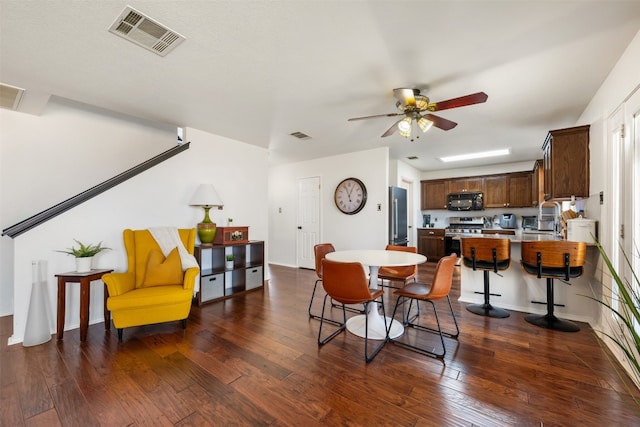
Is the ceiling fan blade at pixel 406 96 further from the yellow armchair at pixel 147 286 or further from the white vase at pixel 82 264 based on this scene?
the white vase at pixel 82 264

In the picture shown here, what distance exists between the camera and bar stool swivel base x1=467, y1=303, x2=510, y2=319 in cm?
313

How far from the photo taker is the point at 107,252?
3.12m

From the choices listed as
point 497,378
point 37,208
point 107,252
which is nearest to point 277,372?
point 497,378

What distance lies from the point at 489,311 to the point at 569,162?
6.37 feet

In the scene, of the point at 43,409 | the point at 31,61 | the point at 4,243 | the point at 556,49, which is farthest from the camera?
the point at 4,243

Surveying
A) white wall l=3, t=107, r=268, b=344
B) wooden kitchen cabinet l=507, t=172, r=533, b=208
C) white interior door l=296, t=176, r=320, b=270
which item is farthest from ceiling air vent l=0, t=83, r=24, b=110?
wooden kitchen cabinet l=507, t=172, r=533, b=208

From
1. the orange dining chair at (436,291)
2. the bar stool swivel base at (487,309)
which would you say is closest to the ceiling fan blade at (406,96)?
the orange dining chair at (436,291)

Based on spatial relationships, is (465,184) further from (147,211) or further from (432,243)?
(147,211)

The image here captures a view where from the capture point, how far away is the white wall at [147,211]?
2650 mm

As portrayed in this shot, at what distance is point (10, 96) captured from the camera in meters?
2.94

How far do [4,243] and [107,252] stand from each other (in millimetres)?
1524

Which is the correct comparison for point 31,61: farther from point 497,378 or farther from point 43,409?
point 497,378

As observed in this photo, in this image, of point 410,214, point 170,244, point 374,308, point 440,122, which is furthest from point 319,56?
point 410,214

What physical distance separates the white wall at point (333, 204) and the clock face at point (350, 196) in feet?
0.31
